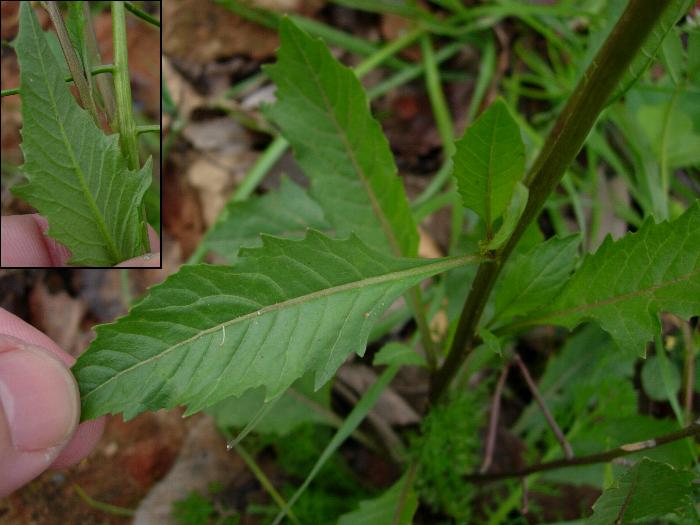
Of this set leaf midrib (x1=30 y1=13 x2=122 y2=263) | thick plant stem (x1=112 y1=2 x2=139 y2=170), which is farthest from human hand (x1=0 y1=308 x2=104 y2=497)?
thick plant stem (x1=112 y1=2 x2=139 y2=170)

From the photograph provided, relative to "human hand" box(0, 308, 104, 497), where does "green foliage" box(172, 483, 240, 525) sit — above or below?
below

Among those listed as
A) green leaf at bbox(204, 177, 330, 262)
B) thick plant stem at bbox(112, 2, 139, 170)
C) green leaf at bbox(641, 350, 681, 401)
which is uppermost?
thick plant stem at bbox(112, 2, 139, 170)

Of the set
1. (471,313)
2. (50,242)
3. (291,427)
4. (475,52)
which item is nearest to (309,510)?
(291,427)

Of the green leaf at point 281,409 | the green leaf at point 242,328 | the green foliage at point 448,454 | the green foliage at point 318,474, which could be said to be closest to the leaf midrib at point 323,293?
the green leaf at point 242,328

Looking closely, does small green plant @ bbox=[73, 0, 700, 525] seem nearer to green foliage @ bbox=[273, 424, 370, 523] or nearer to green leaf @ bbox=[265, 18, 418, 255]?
green leaf @ bbox=[265, 18, 418, 255]

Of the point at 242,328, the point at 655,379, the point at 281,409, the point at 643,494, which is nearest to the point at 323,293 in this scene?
the point at 242,328

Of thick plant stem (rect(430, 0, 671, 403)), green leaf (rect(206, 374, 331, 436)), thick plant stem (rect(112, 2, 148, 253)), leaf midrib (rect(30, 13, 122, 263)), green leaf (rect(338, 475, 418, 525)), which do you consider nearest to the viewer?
thick plant stem (rect(430, 0, 671, 403))
